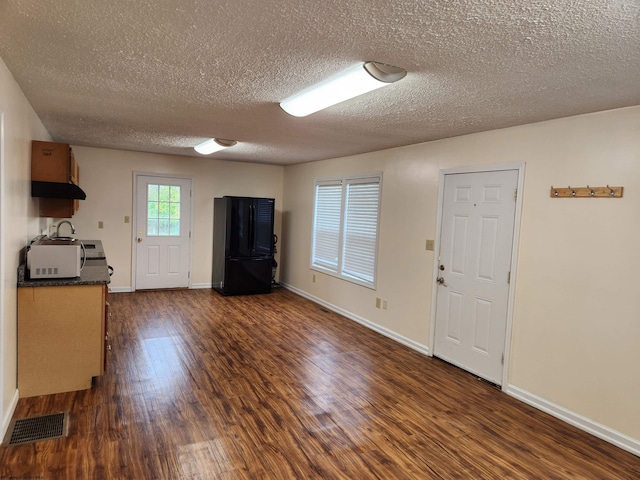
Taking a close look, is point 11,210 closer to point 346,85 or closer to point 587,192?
point 346,85

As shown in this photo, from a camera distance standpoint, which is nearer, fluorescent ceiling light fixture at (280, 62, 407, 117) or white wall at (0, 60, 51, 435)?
fluorescent ceiling light fixture at (280, 62, 407, 117)

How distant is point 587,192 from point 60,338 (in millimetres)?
4114

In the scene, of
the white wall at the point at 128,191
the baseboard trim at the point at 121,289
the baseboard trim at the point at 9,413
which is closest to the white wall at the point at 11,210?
the baseboard trim at the point at 9,413

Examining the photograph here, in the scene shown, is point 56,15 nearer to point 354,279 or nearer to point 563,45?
point 563,45

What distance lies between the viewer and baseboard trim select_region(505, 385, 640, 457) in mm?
2618

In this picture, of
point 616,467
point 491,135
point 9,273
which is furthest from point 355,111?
point 616,467

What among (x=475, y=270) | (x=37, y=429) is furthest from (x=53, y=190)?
(x=475, y=270)

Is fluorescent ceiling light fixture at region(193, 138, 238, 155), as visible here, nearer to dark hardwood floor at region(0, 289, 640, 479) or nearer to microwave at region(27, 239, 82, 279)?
microwave at region(27, 239, 82, 279)

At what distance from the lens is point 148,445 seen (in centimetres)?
242

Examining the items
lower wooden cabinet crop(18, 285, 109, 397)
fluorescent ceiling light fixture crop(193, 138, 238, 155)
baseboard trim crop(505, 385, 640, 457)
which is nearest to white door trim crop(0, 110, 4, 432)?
lower wooden cabinet crop(18, 285, 109, 397)

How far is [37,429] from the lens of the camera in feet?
8.27

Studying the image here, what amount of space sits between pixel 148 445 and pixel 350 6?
2635mm

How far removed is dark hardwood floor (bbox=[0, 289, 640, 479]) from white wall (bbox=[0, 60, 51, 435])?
38 centimetres

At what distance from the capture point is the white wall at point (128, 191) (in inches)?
238
